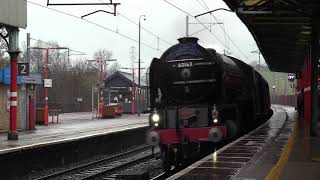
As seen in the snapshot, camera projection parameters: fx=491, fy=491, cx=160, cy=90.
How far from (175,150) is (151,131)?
933mm

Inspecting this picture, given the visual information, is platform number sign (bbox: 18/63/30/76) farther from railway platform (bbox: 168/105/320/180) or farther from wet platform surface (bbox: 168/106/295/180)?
wet platform surface (bbox: 168/106/295/180)

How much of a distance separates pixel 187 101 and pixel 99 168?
451 centimetres

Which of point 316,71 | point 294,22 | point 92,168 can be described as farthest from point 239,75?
point 92,168

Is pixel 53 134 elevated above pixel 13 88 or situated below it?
below

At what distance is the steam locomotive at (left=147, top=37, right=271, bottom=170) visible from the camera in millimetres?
13086

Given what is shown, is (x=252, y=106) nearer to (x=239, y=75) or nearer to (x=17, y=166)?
(x=239, y=75)

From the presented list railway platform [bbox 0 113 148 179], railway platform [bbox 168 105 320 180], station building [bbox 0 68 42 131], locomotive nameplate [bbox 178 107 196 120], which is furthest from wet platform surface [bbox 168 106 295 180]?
station building [bbox 0 68 42 131]

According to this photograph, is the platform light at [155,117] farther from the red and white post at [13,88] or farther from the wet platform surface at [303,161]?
the red and white post at [13,88]

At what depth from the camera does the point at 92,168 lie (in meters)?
16.5

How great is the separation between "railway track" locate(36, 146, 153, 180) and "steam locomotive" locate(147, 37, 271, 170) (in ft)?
8.12

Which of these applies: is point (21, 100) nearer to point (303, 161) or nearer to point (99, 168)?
point (99, 168)

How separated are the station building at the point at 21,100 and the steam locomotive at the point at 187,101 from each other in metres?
12.5

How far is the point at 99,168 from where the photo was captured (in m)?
16.5

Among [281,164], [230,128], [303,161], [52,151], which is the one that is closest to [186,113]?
[230,128]
